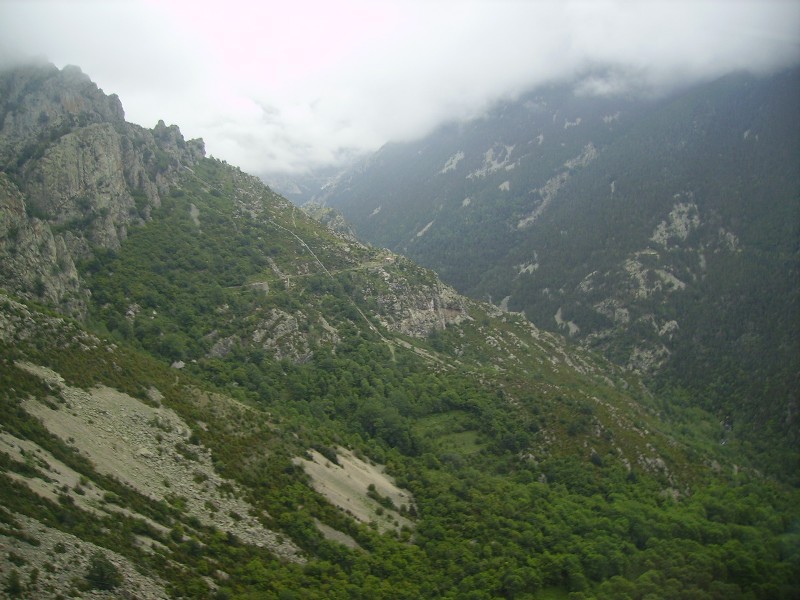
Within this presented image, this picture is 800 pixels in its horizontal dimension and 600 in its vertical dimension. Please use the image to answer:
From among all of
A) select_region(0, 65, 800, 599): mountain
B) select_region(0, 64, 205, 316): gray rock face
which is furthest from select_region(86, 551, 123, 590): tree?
select_region(0, 64, 205, 316): gray rock face

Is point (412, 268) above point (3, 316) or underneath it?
above

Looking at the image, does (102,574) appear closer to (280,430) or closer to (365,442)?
(280,430)

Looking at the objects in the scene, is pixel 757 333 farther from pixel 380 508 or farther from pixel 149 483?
pixel 149 483

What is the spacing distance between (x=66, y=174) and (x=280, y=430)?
62036mm

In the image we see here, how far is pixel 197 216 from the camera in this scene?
13062 centimetres

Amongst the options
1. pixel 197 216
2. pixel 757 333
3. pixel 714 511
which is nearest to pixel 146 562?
pixel 714 511

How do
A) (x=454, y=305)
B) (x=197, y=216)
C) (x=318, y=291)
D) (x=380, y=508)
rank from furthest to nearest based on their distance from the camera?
(x=454, y=305), (x=197, y=216), (x=318, y=291), (x=380, y=508)

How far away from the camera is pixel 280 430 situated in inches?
2749

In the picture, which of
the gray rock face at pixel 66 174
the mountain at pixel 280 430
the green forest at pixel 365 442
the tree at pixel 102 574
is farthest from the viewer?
the gray rock face at pixel 66 174

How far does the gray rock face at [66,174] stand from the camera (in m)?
78.7

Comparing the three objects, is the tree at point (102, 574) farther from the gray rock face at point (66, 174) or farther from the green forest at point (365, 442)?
the gray rock face at point (66, 174)

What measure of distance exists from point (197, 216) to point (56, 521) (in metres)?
101

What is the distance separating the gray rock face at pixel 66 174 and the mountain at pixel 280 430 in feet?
1.63

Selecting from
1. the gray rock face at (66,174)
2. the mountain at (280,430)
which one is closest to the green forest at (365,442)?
the mountain at (280,430)
